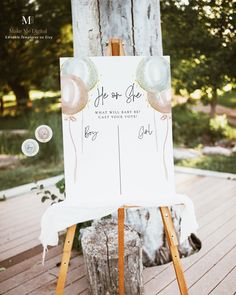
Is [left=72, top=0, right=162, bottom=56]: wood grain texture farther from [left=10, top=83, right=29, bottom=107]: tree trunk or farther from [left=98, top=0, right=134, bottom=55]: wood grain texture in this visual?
[left=10, top=83, right=29, bottom=107]: tree trunk

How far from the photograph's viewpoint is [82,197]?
1.91m

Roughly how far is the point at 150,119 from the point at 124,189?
39 cm

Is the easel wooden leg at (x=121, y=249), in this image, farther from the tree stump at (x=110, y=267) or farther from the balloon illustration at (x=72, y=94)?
the balloon illustration at (x=72, y=94)

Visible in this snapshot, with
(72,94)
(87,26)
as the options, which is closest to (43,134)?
(72,94)

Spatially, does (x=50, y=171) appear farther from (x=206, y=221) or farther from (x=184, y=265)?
(x=184, y=265)

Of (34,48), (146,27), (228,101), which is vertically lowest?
(228,101)

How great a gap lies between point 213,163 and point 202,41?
204cm

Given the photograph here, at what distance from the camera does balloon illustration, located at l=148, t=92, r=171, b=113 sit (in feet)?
6.37

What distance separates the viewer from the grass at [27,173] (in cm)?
529

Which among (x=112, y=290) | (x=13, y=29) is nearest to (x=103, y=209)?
(x=112, y=290)

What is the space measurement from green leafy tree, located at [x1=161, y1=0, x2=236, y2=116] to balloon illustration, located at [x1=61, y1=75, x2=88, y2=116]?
262 centimetres

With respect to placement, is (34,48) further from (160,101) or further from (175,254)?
(175,254)

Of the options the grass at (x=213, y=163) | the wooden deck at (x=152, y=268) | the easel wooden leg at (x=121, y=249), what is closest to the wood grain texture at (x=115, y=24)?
the easel wooden leg at (x=121, y=249)

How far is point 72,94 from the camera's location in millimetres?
1893
